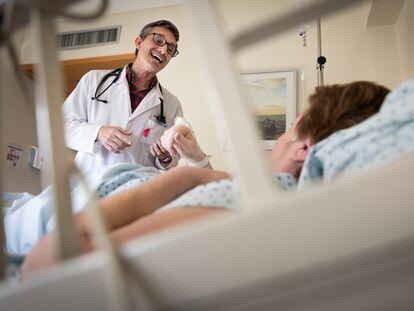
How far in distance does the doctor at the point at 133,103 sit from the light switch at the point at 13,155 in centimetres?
92

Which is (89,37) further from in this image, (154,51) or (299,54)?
(299,54)

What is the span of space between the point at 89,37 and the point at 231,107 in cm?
294

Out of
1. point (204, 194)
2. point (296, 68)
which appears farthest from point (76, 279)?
point (296, 68)

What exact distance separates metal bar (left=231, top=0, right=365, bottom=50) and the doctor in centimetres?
150

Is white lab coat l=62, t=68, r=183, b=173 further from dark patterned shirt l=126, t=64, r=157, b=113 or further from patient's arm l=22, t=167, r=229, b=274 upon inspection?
patient's arm l=22, t=167, r=229, b=274

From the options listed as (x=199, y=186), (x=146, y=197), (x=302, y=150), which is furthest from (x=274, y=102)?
(x=146, y=197)

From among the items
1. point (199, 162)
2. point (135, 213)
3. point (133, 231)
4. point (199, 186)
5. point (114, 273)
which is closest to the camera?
point (114, 273)

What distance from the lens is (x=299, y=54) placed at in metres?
2.54

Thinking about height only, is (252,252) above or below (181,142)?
below

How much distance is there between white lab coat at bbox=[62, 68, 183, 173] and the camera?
1.94 m

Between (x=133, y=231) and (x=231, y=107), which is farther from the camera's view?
(x=133, y=231)

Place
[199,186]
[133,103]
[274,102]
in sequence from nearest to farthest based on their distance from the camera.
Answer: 1. [199,186]
2. [133,103]
3. [274,102]

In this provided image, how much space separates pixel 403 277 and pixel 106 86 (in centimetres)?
199

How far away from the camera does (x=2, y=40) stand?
1.52 feet
